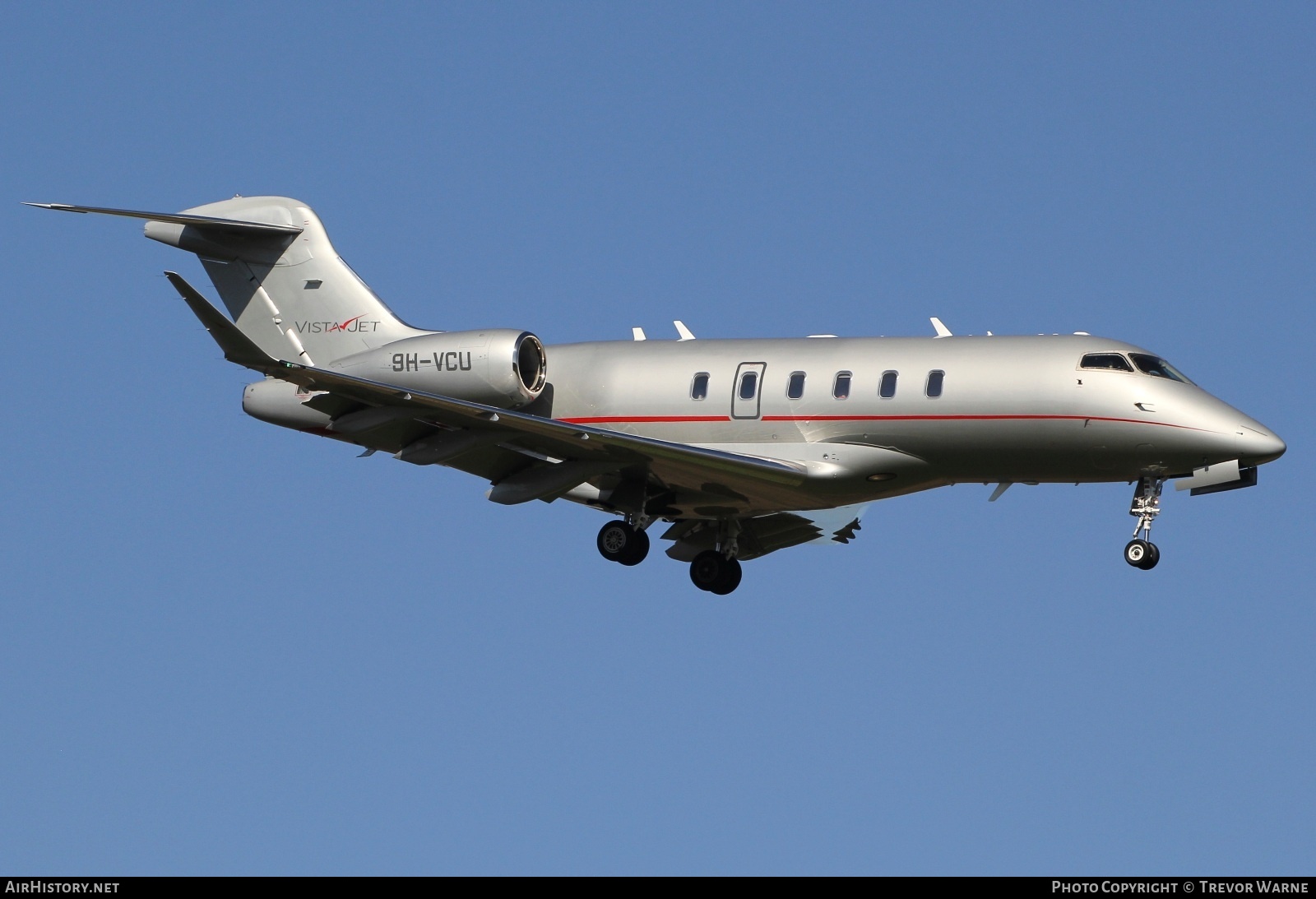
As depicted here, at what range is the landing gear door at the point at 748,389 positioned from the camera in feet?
90.7

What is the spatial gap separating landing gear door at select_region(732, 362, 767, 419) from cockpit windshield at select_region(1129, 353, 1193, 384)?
5.06m

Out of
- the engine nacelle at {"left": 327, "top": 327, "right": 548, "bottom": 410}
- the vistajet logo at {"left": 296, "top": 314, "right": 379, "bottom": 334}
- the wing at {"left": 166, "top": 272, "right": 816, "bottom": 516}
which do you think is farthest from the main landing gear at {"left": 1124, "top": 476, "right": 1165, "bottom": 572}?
the vistajet logo at {"left": 296, "top": 314, "right": 379, "bottom": 334}

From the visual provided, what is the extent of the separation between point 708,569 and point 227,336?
8937 mm

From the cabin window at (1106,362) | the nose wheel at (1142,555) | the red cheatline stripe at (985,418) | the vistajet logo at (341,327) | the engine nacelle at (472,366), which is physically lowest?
the nose wheel at (1142,555)

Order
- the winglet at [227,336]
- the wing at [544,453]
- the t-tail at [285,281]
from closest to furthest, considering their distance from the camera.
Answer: the winglet at [227,336] < the wing at [544,453] < the t-tail at [285,281]

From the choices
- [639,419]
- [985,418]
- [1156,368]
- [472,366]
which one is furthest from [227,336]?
[1156,368]

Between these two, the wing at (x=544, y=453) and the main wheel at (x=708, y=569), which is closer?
the wing at (x=544, y=453)

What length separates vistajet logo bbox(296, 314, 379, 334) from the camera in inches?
1224

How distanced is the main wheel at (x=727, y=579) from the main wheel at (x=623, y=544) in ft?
7.53

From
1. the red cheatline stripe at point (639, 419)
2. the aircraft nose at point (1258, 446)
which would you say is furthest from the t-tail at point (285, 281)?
the aircraft nose at point (1258, 446)

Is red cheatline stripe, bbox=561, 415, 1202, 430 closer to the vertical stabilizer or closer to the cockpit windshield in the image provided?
the cockpit windshield

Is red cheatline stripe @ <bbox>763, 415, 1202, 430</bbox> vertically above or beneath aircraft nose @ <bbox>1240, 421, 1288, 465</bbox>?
above

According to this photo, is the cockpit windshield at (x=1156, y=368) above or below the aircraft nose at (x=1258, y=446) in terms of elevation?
above

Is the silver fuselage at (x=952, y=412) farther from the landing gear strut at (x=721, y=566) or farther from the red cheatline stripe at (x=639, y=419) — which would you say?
the landing gear strut at (x=721, y=566)
